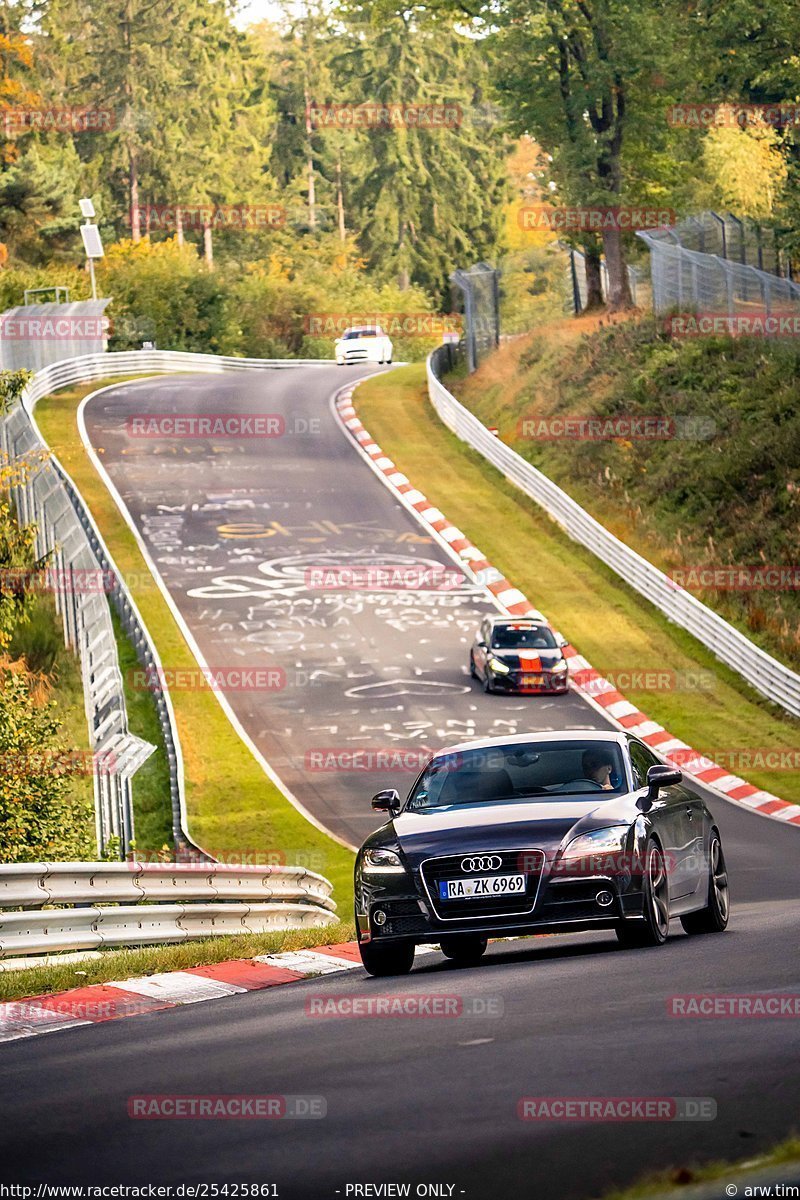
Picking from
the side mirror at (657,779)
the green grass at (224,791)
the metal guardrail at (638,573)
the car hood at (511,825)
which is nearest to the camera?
the car hood at (511,825)

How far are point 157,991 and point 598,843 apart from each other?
283 cm

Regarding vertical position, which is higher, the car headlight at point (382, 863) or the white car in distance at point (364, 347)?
the white car in distance at point (364, 347)

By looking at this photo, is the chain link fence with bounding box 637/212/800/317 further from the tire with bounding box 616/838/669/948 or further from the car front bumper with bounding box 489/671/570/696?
the tire with bounding box 616/838/669/948

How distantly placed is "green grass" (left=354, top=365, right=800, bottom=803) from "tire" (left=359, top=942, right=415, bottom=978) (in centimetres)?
1535

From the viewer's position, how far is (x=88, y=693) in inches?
940

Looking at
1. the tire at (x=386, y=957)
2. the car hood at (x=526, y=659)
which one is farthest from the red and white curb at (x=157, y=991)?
the car hood at (x=526, y=659)

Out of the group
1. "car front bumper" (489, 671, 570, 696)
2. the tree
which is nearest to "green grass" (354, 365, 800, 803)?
"car front bumper" (489, 671, 570, 696)

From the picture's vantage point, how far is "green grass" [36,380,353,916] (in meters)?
23.1

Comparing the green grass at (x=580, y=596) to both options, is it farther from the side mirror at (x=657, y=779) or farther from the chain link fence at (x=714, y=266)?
the side mirror at (x=657, y=779)

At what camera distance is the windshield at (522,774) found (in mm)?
11891

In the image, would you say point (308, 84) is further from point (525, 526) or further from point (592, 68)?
point (525, 526)

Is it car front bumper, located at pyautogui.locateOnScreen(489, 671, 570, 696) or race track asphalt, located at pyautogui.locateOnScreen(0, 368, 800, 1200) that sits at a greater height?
race track asphalt, located at pyautogui.locateOnScreen(0, 368, 800, 1200)

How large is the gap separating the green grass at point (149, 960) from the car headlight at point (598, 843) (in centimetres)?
289

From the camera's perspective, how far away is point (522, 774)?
12.1 metres
